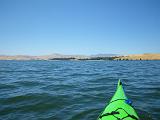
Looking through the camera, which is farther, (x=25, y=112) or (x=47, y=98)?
(x=47, y=98)

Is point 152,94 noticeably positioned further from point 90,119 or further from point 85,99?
point 90,119

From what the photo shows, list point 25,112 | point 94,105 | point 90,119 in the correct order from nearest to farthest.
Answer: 1. point 90,119
2. point 25,112
3. point 94,105

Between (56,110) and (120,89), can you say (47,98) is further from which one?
(120,89)

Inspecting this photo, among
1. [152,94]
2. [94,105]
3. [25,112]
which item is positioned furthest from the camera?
[152,94]

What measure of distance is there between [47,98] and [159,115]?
6.50 meters

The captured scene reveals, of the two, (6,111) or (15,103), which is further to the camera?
(15,103)

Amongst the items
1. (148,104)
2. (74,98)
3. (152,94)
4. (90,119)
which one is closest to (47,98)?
(74,98)

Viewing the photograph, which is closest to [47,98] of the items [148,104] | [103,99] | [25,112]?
[25,112]

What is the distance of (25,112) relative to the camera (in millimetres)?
9469

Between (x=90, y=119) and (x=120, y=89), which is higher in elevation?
(x=120, y=89)

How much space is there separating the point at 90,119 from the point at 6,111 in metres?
4.24

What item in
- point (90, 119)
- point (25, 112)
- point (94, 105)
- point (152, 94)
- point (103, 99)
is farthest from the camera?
point (152, 94)

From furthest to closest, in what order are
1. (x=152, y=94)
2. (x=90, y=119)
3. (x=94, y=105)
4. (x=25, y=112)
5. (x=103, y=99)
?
(x=152, y=94) < (x=103, y=99) < (x=94, y=105) < (x=25, y=112) < (x=90, y=119)

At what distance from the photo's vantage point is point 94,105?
34.5ft
